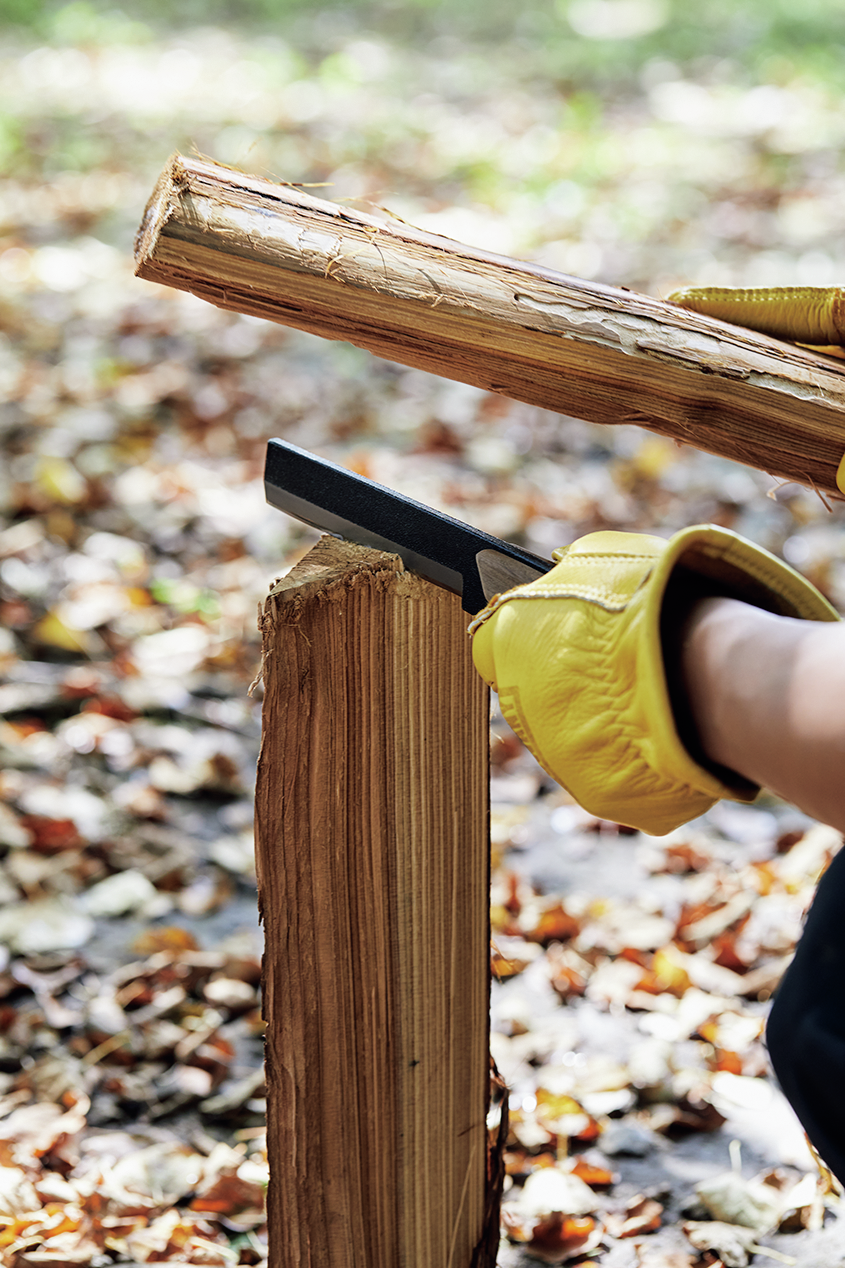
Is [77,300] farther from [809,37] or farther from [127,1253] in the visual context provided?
[809,37]

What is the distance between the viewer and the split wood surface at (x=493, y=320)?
1.08 metres

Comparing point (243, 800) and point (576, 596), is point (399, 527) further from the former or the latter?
point (243, 800)

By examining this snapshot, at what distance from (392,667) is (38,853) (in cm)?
138

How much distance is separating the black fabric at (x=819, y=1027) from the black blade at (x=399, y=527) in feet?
1.28

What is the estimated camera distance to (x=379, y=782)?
1.11 metres

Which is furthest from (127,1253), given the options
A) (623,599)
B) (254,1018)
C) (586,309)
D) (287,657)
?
(586,309)

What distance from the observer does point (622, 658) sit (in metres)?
0.78

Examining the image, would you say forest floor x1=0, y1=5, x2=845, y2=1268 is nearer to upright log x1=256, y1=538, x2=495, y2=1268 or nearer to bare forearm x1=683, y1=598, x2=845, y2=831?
upright log x1=256, y1=538, x2=495, y2=1268

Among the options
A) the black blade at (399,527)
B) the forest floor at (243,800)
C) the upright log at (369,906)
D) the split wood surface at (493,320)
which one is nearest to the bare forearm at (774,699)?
the black blade at (399,527)

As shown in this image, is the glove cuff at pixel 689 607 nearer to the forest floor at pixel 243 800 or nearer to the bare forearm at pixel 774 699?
the bare forearm at pixel 774 699

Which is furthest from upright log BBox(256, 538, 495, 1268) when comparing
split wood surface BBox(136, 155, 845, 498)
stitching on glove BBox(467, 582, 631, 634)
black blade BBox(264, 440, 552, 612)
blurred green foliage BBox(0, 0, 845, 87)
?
blurred green foliage BBox(0, 0, 845, 87)

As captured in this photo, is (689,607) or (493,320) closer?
(689,607)

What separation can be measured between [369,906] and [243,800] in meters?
1.32

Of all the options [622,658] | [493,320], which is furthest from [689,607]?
[493,320]
